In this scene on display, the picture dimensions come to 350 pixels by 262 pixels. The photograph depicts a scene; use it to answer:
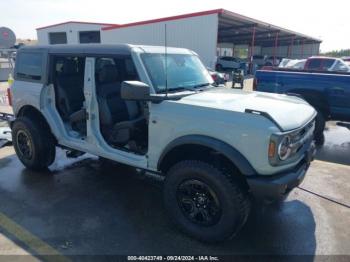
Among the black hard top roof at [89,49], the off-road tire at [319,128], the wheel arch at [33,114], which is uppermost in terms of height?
the black hard top roof at [89,49]

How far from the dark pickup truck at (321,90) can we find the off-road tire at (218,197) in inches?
171

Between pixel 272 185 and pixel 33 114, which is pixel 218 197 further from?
pixel 33 114

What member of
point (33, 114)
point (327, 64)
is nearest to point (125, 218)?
point (33, 114)

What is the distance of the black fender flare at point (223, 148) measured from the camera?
2.72 m

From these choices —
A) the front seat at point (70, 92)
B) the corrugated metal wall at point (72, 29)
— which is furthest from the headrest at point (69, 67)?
the corrugated metal wall at point (72, 29)

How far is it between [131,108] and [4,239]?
2.20m

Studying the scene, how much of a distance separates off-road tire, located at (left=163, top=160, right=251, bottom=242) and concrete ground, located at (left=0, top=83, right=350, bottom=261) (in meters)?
0.14

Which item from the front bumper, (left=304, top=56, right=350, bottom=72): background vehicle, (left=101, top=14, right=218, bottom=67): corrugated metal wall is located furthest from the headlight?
(left=101, top=14, right=218, bottom=67): corrugated metal wall

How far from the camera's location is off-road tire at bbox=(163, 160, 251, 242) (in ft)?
9.38

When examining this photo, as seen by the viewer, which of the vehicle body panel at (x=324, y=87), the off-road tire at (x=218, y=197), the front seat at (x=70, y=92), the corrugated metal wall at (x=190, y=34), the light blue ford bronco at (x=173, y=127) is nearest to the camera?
the light blue ford bronco at (x=173, y=127)

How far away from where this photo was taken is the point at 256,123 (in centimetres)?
268

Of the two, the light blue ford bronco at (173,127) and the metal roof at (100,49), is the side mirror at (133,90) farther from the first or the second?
the metal roof at (100,49)

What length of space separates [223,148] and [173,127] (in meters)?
0.60

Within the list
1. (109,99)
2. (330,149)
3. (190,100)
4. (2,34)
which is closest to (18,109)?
(109,99)
